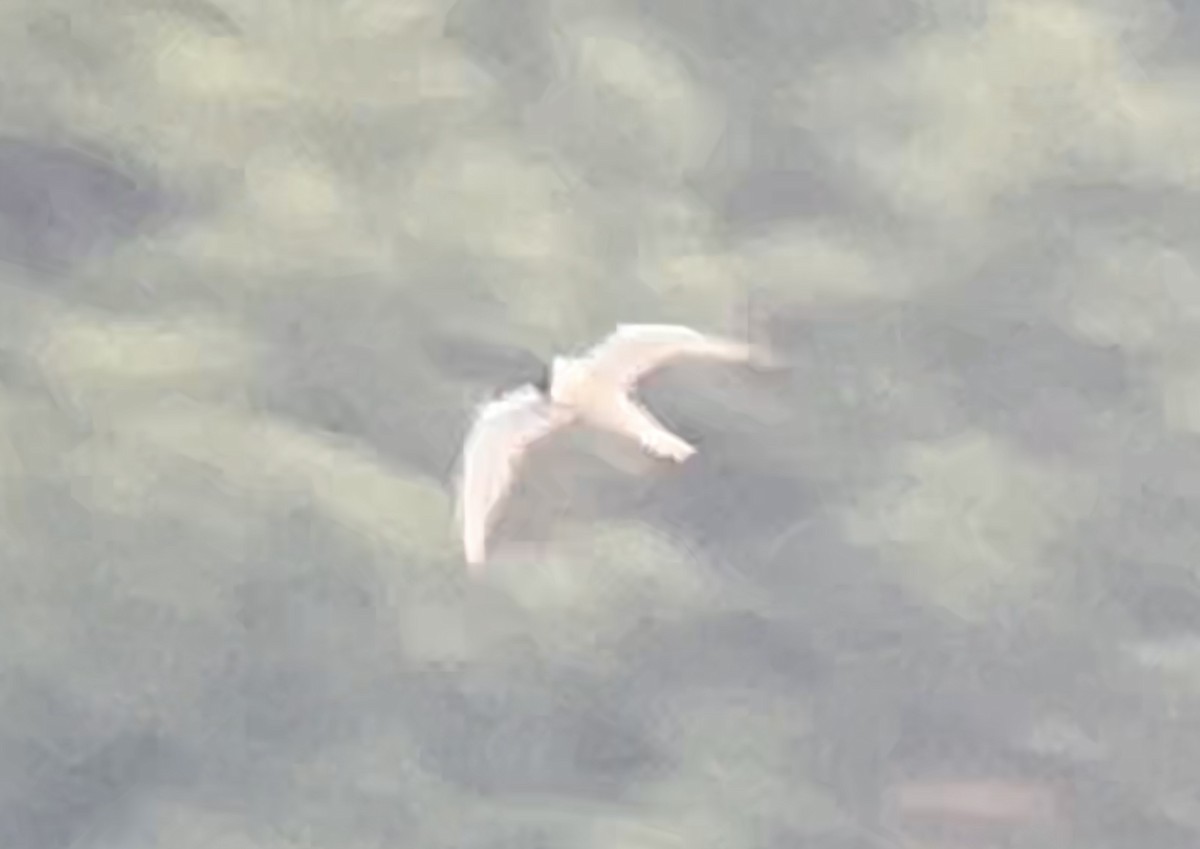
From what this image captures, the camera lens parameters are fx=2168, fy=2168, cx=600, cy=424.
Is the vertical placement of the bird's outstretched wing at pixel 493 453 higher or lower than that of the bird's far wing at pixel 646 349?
lower

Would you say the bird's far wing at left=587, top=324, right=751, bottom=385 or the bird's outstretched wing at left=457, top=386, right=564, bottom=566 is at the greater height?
the bird's far wing at left=587, top=324, right=751, bottom=385

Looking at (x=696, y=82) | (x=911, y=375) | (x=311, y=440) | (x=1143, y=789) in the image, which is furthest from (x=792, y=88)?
(x=1143, y=789)

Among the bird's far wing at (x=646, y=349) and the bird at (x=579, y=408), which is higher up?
the bird's far wing at (x=646, y=349)
